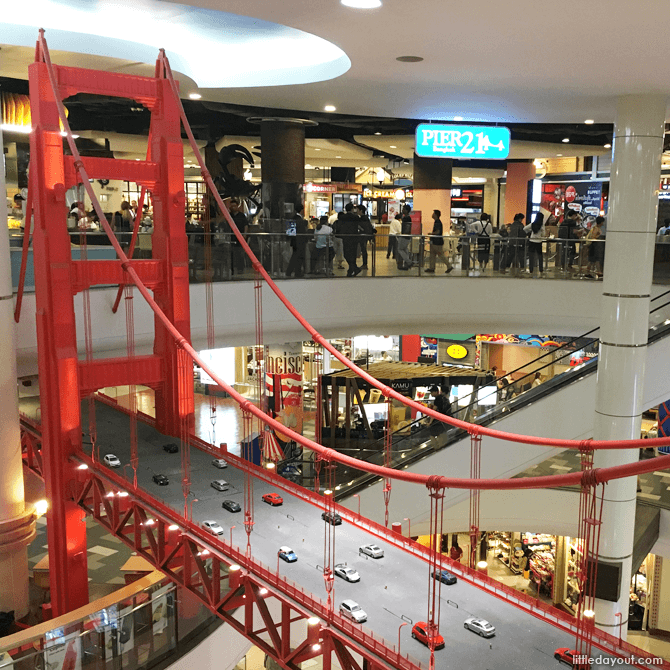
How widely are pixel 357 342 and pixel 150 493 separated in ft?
48.3

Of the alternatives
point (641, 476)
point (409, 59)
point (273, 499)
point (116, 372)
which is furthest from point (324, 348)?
point (641, 476)

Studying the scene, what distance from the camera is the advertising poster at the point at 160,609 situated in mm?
7695

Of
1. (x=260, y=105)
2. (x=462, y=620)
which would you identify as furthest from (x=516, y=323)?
(x=462, y=620)

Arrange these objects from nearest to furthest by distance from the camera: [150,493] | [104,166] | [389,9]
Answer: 1. [389,9]
2. [150,493]
3. [104,166]

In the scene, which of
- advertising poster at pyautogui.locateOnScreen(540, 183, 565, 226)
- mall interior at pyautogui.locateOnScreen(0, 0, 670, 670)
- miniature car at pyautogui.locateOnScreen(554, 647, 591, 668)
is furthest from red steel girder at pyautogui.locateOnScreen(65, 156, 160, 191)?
advertising poster at pyautogui.locateOnScreen(540, 183, 565, 226)

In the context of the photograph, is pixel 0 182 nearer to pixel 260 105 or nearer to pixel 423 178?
pixel 260 105

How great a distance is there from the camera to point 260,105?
12000 millimetres

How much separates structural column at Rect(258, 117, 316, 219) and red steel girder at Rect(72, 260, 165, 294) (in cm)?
482

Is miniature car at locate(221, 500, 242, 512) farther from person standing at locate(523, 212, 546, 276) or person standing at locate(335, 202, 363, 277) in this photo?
person standing at locate(523, 212, 546, 276)

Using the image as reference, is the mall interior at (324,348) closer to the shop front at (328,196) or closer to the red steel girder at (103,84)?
the red steel girder at (103,84)

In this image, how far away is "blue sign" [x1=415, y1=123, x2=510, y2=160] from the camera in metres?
11.3

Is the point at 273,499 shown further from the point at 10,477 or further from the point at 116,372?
the point at 10,477

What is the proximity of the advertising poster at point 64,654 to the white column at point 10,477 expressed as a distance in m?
2.30

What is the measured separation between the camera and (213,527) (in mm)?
6539
